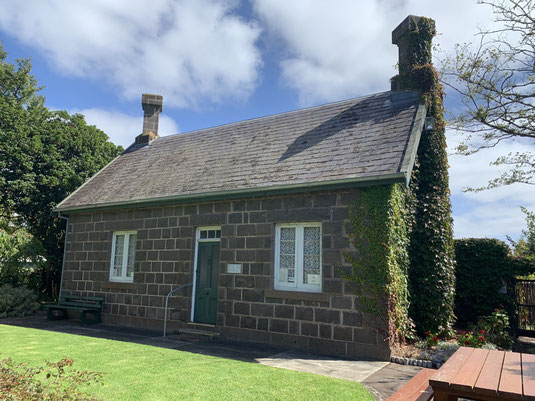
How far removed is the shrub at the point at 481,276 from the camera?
979cm

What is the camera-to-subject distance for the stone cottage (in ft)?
26.8

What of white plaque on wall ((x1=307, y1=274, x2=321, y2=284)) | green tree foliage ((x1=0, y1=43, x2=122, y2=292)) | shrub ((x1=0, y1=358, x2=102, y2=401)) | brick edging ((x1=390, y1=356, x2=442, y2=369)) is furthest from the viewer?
green tree foliage ((x1=0, y1=43, x2=122, y2=292))

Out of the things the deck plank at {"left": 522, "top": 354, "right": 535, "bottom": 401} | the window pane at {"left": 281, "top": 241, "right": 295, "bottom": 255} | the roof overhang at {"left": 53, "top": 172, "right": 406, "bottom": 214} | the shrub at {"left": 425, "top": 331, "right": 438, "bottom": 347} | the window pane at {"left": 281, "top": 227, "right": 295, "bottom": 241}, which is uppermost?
the roof overhang at {"left": 53, "top": 172, "right": 406, "bottom": 214}

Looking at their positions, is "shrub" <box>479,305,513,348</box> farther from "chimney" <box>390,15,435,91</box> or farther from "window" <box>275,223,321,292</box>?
"chimney" <box>390,15,435,91</box>

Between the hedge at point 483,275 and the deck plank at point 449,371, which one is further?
the hedge at point 483,275

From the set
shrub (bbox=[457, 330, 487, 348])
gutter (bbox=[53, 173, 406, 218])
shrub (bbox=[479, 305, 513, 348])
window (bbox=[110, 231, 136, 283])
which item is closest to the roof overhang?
gutter (bbox=[53, 173, 406, 218])

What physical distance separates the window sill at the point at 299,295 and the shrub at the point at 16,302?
927 cm

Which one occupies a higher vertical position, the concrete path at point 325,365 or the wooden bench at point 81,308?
the wooden bench at point 81,308

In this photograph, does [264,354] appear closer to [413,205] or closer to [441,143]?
[413,205]

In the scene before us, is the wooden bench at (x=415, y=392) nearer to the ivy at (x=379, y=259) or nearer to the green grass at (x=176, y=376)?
the green grass at (x=176, y=376)

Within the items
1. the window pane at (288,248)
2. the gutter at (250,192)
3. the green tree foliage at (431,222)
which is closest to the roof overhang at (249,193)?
the gutter at (250,192)

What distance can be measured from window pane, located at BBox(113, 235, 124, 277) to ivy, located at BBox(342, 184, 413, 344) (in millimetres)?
7201

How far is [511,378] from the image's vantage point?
10.5 feet

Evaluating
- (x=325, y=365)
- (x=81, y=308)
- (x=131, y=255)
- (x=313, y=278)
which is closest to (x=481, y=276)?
(x=313, y=278)
